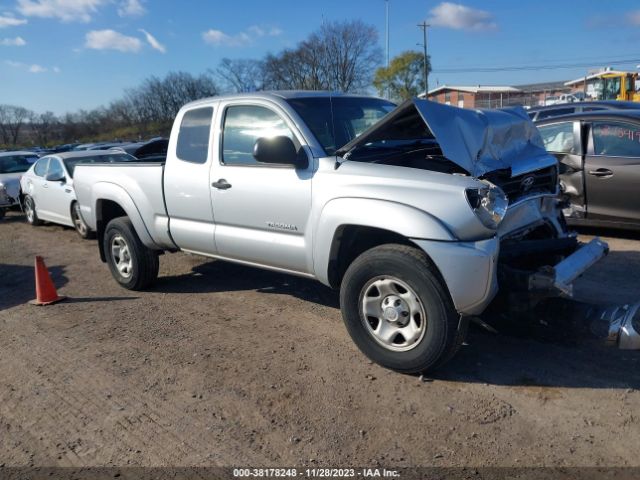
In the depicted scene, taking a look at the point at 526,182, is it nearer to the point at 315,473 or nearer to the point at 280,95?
the point at 280,95

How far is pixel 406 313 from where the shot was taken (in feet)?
12.4

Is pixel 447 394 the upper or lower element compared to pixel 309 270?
lower

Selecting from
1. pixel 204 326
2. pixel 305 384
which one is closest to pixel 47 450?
pixel 305 384

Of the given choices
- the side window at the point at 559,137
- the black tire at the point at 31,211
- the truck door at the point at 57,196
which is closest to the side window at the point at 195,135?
the side window at the point at 559,137

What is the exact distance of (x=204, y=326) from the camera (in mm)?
5109

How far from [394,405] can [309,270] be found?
1330 mm

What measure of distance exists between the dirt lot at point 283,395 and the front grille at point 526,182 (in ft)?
4.01

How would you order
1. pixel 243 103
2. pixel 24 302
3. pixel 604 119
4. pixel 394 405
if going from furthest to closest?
pixel 604 119 → pixel 24 302 → pixel 243 103 → pixel 394 405

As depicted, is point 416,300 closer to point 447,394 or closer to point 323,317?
point 447,394

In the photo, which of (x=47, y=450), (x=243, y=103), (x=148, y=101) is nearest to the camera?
(x=47, y=450)

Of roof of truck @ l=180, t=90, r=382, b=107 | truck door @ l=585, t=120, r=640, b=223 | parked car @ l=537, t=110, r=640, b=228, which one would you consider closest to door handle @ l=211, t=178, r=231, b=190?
roof of truck @ l=180, t=90, r=382, b=107

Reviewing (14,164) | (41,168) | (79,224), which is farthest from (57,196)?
(14,164)

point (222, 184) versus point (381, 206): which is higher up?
point (222, 184)

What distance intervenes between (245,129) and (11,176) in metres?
11.4
